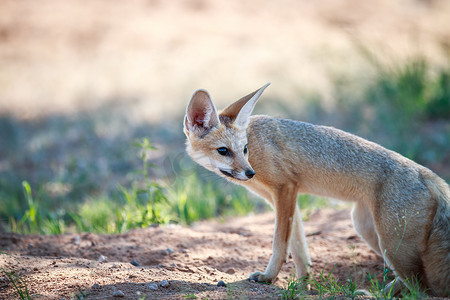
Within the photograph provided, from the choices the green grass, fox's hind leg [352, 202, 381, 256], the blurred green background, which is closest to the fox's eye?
the blurred green background

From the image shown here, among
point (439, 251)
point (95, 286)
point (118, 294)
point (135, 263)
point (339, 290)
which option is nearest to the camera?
point (118, 294)

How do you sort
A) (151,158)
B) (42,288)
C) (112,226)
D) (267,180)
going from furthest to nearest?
(151,158) < (112,226) < (267,180) < (42,288)

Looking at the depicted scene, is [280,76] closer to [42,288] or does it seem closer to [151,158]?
[151,158]

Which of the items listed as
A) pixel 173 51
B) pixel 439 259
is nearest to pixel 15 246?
pixel 439 259

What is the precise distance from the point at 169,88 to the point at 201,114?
7.98 m

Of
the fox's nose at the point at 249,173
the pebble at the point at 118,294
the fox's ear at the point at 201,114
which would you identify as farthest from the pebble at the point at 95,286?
the fox's ear at the point at 201,114

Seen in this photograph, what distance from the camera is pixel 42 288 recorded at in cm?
367

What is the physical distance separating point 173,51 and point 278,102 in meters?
5.19

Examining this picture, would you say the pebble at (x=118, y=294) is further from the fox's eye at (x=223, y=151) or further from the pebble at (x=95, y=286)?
the fox's eye at (x=223, y=151)

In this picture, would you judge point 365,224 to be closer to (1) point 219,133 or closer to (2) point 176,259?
(1) point 219,133

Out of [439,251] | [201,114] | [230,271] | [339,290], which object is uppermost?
[201,114]

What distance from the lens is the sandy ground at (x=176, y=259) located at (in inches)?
145

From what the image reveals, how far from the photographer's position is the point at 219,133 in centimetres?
460

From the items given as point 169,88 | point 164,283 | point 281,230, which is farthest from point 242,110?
point 169,88
